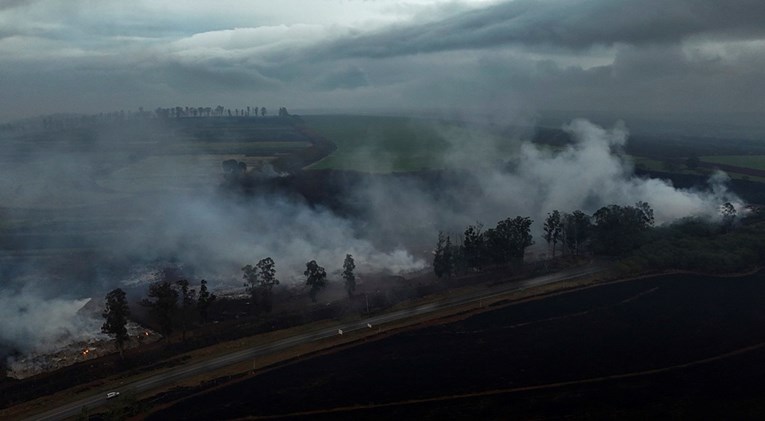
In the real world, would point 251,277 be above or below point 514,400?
above

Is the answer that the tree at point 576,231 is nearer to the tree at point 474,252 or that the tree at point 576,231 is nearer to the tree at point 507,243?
the tree at point 507,243

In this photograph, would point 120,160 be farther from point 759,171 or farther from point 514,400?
point 759,171

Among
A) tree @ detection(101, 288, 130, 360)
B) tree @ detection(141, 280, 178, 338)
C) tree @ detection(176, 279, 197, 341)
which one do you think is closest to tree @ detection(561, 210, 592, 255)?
tree @ detection(176, 279, 197, 341)

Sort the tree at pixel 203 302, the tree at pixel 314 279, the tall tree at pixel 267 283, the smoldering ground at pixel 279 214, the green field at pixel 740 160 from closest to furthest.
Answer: the tree at pixel 203 302 → the tall tree at pixel 267 283 → the tree at pixel 314 279 → the smoldering ground at pixel 279 214 → the green field at pixel 740 160

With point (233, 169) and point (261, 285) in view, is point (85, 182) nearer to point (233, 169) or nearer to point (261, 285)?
point (233, 169)

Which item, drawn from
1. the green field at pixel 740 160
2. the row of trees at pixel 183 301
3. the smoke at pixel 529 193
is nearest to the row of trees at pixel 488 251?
the smoke at pixel 529 193

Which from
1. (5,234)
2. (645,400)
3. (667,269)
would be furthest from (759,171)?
(5,234)
